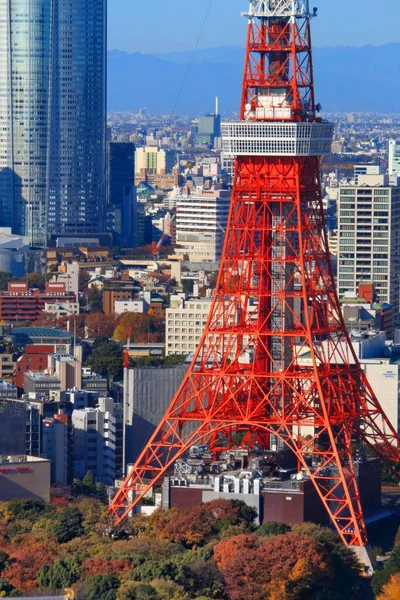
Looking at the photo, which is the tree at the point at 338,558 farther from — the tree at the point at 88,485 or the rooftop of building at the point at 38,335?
the rooftop of building at the point at 38,335

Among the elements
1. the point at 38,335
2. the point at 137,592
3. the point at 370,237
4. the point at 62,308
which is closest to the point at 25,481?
the point at 137,592

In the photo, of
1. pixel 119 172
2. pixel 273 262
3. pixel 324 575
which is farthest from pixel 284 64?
pixel 119 172

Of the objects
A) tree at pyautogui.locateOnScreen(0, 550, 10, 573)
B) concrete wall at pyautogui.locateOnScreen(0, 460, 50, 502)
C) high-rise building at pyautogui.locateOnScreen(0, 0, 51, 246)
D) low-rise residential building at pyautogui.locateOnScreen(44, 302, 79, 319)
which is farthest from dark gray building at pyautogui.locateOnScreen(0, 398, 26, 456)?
high-rise building at pyautogui.locateOnScreen(0, 0, 51, 246)

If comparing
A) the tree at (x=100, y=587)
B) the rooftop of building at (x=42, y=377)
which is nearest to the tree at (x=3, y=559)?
the tree at (x=100, y=587)

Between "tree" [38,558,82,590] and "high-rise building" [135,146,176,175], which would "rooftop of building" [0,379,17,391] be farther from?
"high-rise building" [135,146,176,175]

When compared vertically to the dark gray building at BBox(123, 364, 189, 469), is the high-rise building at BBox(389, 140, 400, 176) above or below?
above

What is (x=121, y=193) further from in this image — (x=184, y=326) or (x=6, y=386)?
(x=6, y=386)
